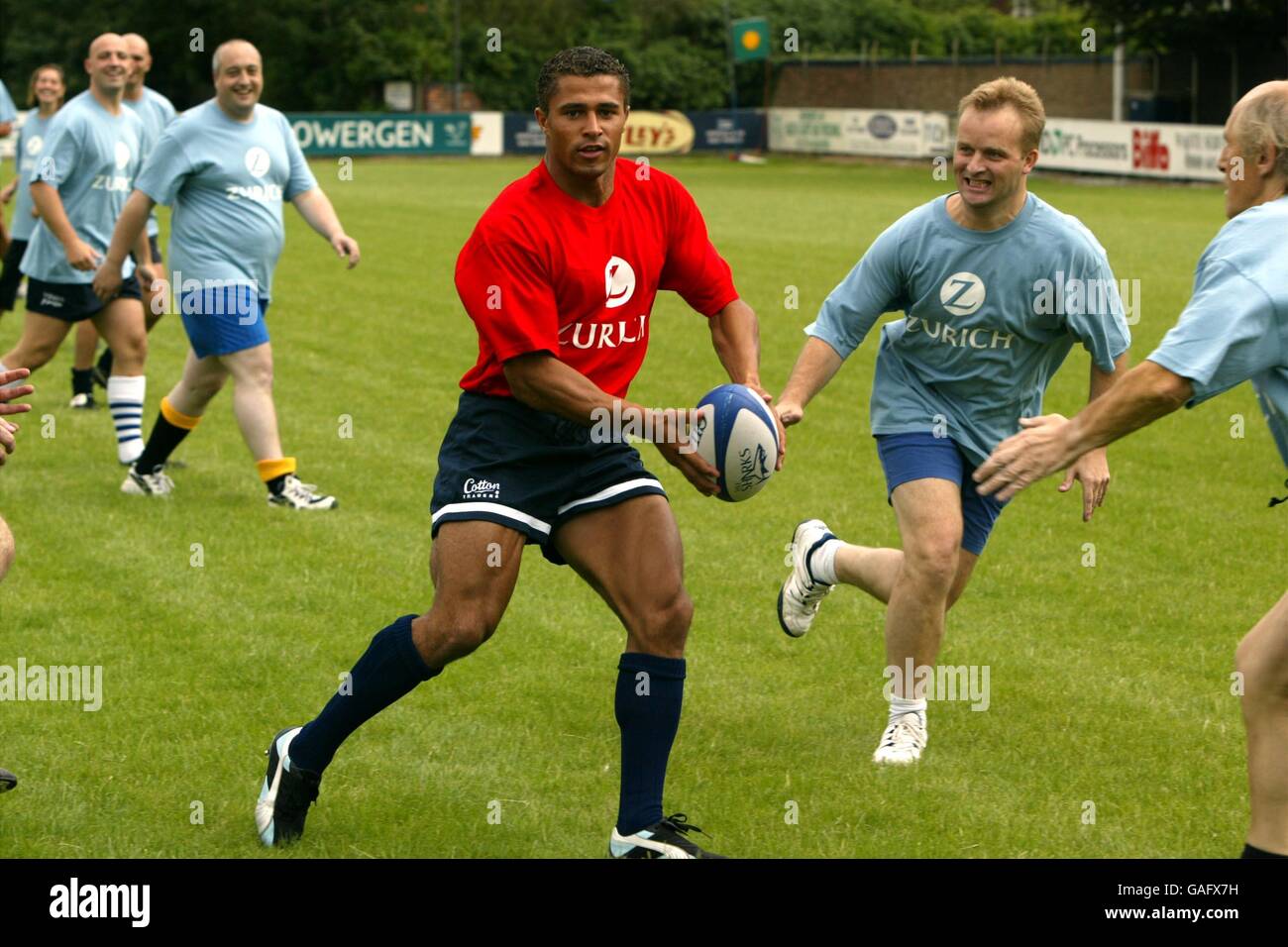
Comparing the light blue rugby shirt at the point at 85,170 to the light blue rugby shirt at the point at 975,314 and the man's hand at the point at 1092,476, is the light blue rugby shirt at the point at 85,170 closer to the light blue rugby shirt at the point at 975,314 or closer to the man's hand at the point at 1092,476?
the light blue rugby shirt at the point at 975,314

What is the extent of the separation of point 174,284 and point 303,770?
506 cm

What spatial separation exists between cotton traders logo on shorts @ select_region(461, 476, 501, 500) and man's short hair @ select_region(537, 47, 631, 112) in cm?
106

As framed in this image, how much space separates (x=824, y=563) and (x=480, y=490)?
6.93 ft

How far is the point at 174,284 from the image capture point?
964 centimetres

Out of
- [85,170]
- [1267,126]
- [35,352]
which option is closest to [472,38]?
[85,170]

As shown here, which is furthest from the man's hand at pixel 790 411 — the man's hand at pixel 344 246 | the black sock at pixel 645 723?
the man's hand at pixel 344 246

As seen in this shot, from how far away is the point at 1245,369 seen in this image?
4238 mm

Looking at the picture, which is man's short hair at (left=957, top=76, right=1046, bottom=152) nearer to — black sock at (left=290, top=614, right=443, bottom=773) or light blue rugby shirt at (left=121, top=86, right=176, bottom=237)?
black sock at (left=290, top=614, right=443, bottom=773)

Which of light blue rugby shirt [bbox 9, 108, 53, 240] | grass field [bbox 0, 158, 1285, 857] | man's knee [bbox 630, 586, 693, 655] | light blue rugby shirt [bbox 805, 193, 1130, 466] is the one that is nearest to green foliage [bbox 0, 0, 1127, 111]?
light blue rugby shirt [bbox 9, 108, 53, 240]

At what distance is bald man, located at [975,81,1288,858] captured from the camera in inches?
165

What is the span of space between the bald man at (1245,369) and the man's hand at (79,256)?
7010mm

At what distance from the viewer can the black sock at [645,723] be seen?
5047 mm

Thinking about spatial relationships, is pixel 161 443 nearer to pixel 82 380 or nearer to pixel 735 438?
pixel 82 380
